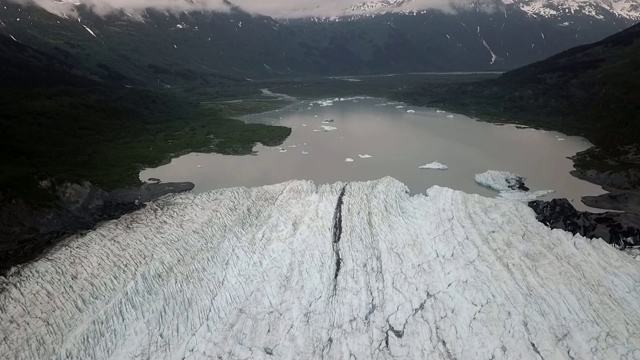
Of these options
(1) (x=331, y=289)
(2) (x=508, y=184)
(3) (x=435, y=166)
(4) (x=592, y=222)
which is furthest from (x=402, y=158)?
(1) (x=331, y=289)

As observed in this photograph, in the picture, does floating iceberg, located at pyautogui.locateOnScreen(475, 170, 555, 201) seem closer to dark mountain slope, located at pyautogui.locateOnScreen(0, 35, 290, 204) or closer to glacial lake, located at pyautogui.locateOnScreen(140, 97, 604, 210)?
glacial lake, located at pyautogui.locateOnScreen(140, 97, 604, 210)

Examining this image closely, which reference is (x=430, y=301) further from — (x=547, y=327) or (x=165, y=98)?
(x=165, y=98)

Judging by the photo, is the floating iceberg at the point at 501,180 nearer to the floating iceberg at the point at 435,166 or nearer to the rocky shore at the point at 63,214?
the floating iceberg at the point at 435,166

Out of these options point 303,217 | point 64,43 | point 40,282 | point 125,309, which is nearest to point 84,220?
point 40,282

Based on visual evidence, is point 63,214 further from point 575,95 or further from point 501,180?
point 575,95

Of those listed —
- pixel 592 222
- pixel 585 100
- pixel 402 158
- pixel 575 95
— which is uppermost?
pixel 592 222

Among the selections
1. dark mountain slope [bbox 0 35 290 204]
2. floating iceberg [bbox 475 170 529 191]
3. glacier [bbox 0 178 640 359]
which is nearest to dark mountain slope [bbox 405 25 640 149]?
floating iceberg [bbox 475 170 529 191]

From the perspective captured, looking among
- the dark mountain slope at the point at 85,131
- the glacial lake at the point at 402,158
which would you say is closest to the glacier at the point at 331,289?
the glacial lake at the point at 402,158
